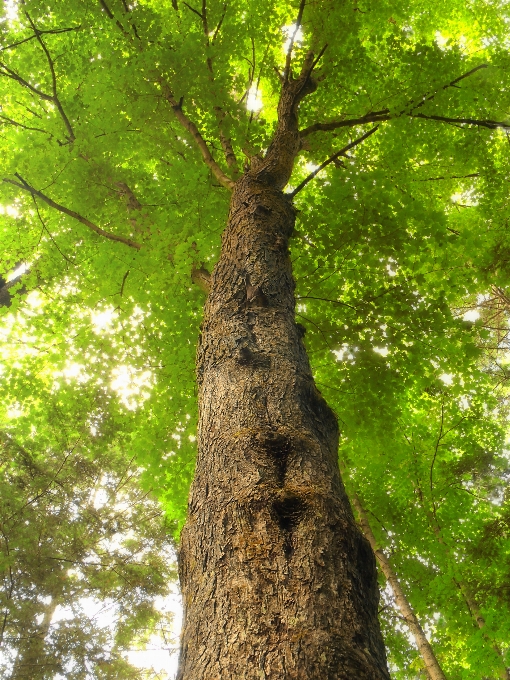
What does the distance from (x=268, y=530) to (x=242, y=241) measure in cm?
234

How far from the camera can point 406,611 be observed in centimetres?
591

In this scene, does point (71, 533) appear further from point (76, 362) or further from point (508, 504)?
point (508, 504)

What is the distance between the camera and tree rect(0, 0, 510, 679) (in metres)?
2.37

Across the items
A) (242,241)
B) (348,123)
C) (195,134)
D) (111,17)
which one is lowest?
(242,241)

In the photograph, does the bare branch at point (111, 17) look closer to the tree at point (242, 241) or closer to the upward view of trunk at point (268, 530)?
the tree at point (242, 241)

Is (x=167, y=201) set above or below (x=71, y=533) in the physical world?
above

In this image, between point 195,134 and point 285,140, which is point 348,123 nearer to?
point 285,140

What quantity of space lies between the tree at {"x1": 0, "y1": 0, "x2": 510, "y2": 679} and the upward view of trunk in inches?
0.7

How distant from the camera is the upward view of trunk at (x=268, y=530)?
1.20 meters

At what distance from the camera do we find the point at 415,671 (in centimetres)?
684

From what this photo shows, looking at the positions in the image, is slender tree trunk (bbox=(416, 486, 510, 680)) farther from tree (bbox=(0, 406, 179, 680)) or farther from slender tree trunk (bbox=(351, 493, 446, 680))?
tree (bbox=(0, 406, 179, 680))

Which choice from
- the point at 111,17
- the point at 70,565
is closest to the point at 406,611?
the point at 70,565

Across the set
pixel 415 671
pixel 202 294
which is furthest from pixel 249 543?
pixel 415 671

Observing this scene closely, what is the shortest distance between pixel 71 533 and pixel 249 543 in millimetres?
7888
